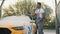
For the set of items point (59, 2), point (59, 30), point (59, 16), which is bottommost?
point (59, 30)

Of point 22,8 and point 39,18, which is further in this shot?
point 22,8

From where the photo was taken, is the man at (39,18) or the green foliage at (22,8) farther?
the green foliage at (22,8)

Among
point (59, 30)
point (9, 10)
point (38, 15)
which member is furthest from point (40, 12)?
point (9, 10)

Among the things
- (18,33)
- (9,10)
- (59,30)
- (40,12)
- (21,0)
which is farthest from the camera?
(21,0)

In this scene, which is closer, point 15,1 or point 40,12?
point 40,12

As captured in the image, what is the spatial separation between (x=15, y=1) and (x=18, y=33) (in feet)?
19.9

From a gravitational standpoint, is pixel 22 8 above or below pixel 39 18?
above

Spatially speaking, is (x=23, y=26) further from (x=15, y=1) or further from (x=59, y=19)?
(x=15, y=1)

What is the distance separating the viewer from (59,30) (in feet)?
26.8

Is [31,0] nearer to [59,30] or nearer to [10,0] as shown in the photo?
[10,0]

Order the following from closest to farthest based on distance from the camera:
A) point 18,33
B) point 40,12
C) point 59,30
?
point 18,33 < point 40,12 < point 59,30

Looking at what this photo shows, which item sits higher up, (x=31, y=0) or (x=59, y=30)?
(x=31, y=0)

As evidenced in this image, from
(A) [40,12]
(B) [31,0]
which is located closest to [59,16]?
(A) [40,12]

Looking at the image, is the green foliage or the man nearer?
the man
